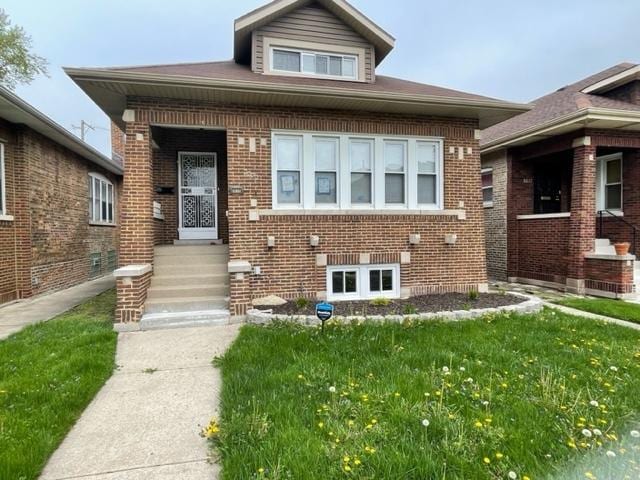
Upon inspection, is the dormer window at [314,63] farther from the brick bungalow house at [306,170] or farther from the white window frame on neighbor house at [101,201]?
the white window frame on neighbor house at [101,201]

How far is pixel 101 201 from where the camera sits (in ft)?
44.5

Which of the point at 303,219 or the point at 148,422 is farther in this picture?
the point at 303,219

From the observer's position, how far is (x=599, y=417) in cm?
292

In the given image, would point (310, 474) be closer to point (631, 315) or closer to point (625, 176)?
point (631, 315)

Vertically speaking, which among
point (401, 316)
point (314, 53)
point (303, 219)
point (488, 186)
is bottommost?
point (401, 316)

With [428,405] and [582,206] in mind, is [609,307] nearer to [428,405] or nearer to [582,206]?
[582,206]

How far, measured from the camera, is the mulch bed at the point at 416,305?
20.9 feet

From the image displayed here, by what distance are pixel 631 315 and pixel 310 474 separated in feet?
22.5

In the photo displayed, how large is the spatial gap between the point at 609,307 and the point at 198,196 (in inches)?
357

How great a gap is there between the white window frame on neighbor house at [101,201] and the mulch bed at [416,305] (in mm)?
9448

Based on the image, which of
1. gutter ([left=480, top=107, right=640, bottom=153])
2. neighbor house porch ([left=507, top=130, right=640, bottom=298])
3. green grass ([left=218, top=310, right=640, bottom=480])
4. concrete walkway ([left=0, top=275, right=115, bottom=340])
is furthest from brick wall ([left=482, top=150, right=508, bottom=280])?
concrete walkway ([left=0, top=275, right=115, bottom=340])

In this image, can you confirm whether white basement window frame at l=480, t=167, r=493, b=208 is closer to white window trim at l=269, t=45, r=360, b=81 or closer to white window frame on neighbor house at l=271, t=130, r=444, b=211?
white window frame on neighbor house at l=271, t=130, r=444, b=211

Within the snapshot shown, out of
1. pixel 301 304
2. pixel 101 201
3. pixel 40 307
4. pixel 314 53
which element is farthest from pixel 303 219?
pixel 101 201

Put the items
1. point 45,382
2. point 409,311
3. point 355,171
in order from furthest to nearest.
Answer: point 355,171, point 409,311, point 45,382
